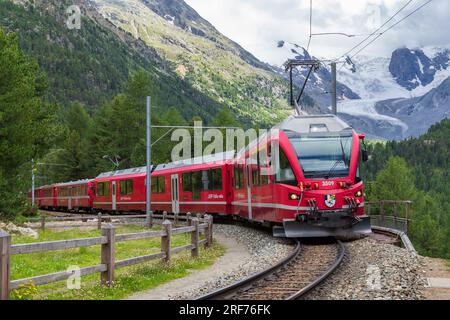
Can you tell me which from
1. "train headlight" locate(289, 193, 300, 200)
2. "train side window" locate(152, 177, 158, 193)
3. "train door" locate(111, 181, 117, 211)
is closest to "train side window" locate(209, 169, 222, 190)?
"train side window" locate(152, 177, 158, 193)

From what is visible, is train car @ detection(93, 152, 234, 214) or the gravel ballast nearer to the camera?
the gravel ballast

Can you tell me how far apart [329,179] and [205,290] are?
8334 millimetres

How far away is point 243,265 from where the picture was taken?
15906 millimetres

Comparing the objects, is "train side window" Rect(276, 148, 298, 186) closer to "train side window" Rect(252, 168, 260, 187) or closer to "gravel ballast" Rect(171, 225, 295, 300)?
"gravel ballast" Rect(171, 225, 295, 300)

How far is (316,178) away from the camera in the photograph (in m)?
19.0

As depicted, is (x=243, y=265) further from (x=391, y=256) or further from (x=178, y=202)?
(x=178, y=202)

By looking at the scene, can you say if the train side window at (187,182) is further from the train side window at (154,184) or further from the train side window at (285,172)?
the train side window at (285,172)

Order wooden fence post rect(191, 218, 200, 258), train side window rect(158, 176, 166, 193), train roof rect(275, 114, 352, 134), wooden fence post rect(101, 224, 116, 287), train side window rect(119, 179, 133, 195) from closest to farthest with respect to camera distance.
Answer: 1. wooden fence post rect(101, 224, 116, 287)
2. wooden fence post rect(191, 218, 200, 258)
3. train roof rect(275, 114, 352, 134)
4. train side window rect(158, 176, 166, 193)
5. train side window rect(119, 179, 133, 195)

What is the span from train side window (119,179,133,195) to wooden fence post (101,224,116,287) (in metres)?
32.0

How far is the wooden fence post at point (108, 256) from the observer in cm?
1183

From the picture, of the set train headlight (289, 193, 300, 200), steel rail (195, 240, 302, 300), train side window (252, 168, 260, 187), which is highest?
train side window (252, 168, 260, 187)

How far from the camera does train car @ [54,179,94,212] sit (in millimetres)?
53375

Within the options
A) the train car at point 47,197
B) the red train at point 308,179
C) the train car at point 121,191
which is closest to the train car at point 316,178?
the red train at point 308,179

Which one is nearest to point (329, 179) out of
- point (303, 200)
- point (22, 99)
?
point (303, 200)
